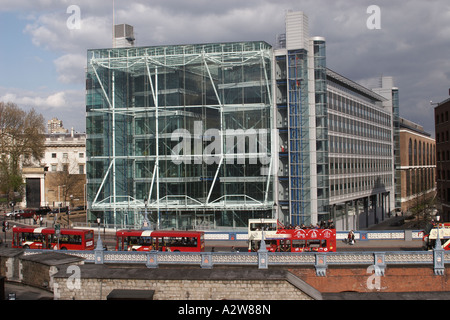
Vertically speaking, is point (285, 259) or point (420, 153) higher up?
point (420, 153)

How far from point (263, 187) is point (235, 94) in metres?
10.4

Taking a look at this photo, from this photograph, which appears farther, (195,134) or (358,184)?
(358,184)

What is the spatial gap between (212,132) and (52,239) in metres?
19.7

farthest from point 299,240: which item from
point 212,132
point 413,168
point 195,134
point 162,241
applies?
point 413,168

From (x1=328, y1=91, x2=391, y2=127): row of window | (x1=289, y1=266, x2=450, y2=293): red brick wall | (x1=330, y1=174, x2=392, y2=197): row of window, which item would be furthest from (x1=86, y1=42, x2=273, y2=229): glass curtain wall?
(x1=289, y1=266, x2=450, y2=293): red brick wall

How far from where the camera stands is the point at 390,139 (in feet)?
301

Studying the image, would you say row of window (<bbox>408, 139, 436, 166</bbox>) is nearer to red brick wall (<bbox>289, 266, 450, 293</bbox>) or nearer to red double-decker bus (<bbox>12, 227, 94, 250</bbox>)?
red brick wall (<bbox>289, 266, 450, 293</bbox>)

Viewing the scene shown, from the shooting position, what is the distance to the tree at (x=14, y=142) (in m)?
74.3

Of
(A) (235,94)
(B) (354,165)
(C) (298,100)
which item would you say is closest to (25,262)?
(A) (235,94)

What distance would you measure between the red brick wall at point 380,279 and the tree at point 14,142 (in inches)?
2392

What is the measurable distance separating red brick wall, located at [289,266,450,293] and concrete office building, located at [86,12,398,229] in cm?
2286

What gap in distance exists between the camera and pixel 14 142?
7719 centimetres

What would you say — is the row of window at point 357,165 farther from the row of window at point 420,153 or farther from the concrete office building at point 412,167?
the row of window at point 420,153

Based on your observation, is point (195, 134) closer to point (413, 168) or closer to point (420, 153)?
point (413, 168)
